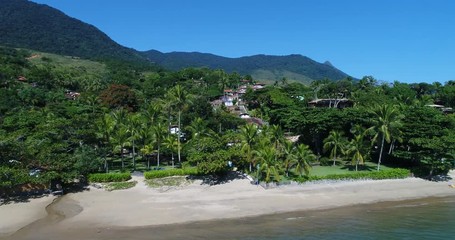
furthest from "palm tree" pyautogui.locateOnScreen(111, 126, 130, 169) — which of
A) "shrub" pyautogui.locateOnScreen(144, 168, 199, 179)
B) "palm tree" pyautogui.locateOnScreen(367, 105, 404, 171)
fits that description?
"palm tree" pyautogui.locateOnScreen(367, 105, 404, 171)

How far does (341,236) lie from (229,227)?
8.66m

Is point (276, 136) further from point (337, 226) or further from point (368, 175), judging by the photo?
point (337, 226)

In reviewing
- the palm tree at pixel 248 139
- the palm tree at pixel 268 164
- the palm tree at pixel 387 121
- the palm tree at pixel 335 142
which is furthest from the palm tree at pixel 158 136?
the palm tree at pixel 387 121

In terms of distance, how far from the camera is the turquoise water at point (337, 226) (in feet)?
95.4

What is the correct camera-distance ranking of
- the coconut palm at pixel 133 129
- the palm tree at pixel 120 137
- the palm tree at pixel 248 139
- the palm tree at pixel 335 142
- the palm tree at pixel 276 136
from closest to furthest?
the palm tree at pixel 248 139 < the palm tree at pixel 120 137 < the coconut palm at pixel 133 129 < the palm tree at pixel 276 136 < the palm tree at pixel 335 142

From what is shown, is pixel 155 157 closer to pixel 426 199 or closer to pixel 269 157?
pixel 269 157

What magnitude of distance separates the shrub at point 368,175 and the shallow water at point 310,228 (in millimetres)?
7345

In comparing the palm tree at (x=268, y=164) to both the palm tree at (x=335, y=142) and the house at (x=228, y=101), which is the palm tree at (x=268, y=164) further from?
the house at (x=228, y=101)

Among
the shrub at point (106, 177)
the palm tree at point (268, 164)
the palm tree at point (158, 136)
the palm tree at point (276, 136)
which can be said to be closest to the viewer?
the palm tree at point (268, 164)

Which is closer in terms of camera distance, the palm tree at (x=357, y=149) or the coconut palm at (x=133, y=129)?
the palm tree at (x=357, y=149)

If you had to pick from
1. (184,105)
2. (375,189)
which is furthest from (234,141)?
(375,189)

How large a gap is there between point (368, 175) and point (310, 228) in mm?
17477

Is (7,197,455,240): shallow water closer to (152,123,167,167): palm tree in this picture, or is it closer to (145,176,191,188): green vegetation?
(145,176,191,188): green vegetation

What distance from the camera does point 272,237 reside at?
93.4 ft
